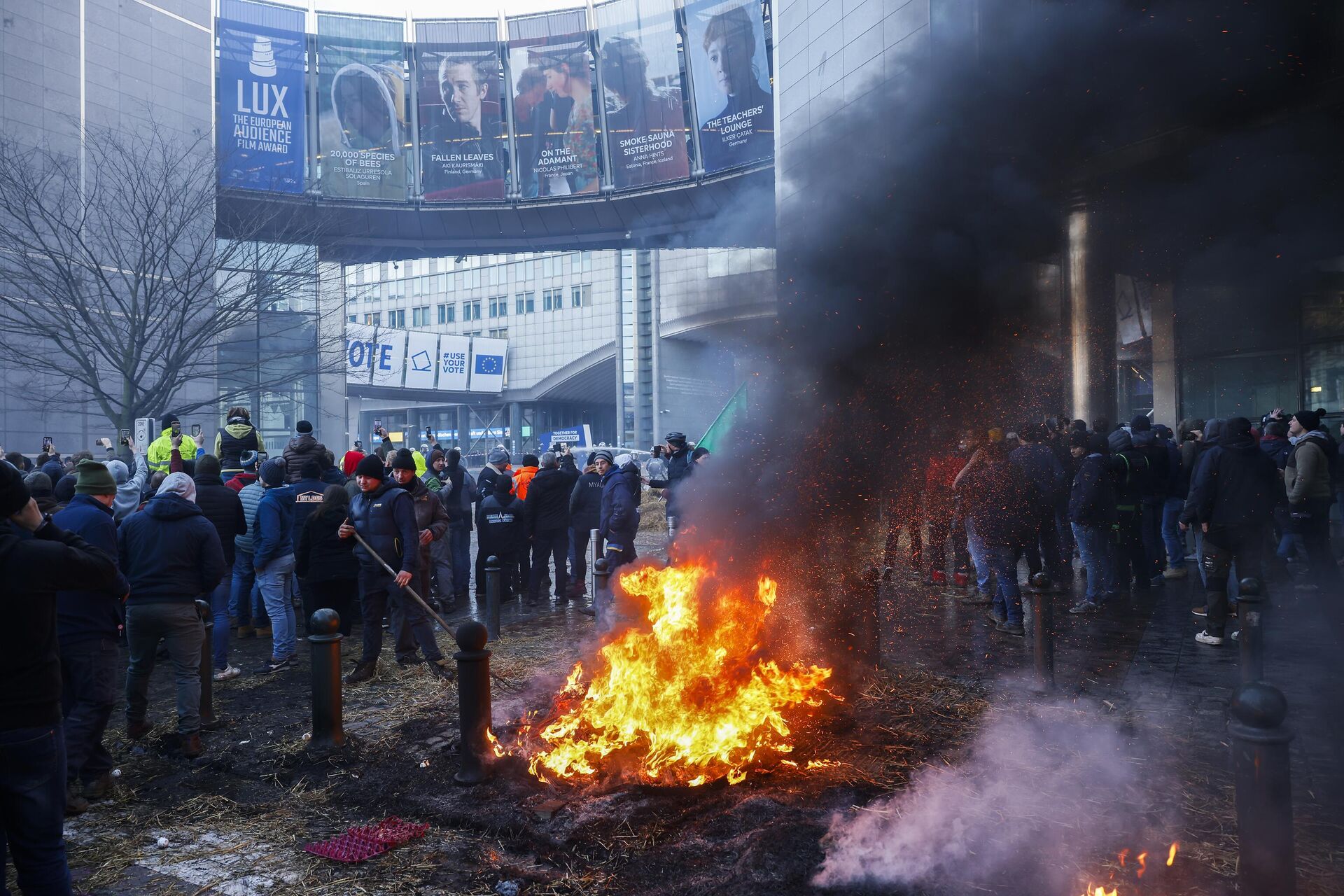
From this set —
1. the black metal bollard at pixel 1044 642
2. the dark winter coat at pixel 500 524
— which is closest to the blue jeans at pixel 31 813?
the black metal bollard at pixel 1044 642

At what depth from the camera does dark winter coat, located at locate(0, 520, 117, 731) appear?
283cm

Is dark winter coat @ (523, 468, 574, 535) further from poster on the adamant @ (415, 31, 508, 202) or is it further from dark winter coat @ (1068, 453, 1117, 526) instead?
poster on the adamant @ (415, 31, 508, 202)

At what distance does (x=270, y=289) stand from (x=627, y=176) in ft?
48.6

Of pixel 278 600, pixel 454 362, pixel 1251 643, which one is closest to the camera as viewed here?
pixel 1251 643

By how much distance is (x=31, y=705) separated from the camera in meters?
2.86

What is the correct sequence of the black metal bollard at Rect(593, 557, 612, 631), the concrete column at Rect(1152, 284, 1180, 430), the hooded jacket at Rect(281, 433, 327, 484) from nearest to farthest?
the black metal bollard at Rect(593, 557, 612, 631) → the hooded jacket at Rect(281, 433, 327, 484) → the concrete column at Rect(1152, 284, 1180, 430)

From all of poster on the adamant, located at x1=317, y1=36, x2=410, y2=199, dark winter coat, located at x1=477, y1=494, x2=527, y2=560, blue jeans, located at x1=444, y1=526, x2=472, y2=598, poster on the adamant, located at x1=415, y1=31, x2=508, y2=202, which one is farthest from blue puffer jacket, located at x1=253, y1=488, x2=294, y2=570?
poster on the adamant, located at x1=415, y1=31, x2=508, y2=202

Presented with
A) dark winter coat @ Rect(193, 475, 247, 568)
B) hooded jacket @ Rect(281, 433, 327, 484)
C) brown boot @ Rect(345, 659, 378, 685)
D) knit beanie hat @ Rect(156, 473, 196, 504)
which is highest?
hooded jacket @ Rect(281, 433, 327, 484)

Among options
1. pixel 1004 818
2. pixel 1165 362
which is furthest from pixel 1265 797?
pixel 1165 362

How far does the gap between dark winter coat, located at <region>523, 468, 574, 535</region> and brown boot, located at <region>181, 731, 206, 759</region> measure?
4.86 metres

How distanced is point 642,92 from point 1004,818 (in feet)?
89.8

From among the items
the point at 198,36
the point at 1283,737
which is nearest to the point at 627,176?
the point at 198,36

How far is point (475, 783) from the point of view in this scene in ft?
14.3

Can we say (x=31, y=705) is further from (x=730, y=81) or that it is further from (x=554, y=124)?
(x=554, y=124)
